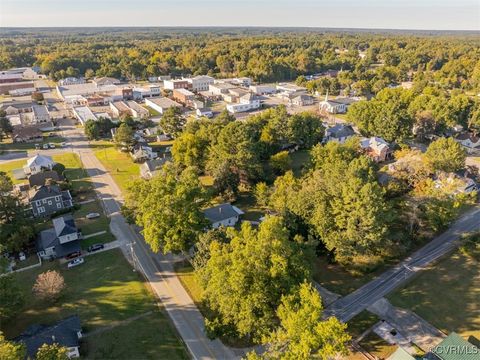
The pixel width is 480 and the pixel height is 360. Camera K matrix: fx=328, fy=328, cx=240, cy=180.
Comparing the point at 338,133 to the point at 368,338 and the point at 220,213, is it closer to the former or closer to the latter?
the point at 220,213

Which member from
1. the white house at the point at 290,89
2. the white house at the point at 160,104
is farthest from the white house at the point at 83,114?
the white house at the point at 290,89

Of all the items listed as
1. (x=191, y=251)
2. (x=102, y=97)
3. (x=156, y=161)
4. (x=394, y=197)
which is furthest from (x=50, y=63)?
(x=394, y=197)

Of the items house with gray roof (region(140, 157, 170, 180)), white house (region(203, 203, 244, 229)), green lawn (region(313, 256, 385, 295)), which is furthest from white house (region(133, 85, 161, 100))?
green lawn (region(313, 256, 385, 295))

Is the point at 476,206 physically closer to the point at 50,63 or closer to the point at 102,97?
the point at 102,97

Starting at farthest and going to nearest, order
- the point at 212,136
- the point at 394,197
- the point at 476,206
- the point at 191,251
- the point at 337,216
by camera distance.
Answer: the point at 212,136
the point at 476,206
the point at 394,197
the point at 191,251
the point at 337,216

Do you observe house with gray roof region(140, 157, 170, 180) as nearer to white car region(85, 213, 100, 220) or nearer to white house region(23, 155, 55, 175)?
white car region(85, 213, 100, 220)
